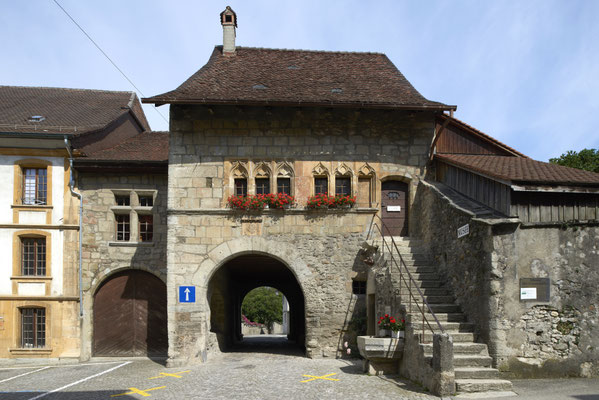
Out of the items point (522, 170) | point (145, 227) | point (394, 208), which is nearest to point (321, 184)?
point (394, 208)

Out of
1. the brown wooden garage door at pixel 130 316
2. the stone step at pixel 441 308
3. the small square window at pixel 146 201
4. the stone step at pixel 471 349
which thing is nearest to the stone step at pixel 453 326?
the stone step at pixel 441 308

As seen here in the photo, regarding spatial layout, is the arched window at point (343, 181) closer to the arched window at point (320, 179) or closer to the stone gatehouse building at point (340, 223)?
the stone gatehouse building at point (340, 223)

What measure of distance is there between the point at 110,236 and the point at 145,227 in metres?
0.98

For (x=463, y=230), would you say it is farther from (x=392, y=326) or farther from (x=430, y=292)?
(x=392, y=326)

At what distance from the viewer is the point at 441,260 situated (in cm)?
1095

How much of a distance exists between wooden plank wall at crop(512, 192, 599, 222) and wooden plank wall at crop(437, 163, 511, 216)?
8.9 inches

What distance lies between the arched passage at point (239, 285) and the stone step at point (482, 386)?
21.1ft

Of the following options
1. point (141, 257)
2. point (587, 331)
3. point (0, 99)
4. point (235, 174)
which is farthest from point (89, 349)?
point (587, 331)

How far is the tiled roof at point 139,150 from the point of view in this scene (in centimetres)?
1452

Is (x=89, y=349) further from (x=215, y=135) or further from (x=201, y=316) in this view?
(x=215, y=135)

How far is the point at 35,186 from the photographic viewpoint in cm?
1447

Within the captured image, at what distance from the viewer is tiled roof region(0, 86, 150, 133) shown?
14766mm

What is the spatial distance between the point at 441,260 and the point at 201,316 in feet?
19.3

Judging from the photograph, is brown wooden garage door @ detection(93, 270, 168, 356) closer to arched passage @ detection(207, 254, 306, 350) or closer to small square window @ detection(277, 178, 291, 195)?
arched passage @ detection(207, 254, 306, 350)
